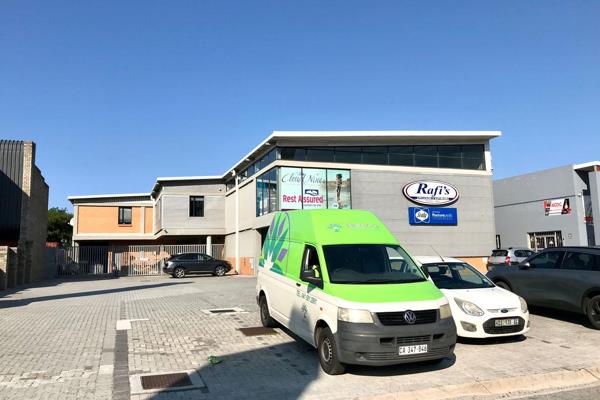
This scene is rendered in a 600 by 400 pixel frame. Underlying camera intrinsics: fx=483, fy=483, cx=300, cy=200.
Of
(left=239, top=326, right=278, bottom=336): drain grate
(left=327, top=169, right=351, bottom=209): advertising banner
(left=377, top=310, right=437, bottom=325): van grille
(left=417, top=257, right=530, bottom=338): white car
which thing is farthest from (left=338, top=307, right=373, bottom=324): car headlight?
(left=327, top=169, right=351, bottom=209): advertising banner

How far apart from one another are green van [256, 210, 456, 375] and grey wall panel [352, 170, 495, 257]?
20.2 m

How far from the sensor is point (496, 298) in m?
8.62

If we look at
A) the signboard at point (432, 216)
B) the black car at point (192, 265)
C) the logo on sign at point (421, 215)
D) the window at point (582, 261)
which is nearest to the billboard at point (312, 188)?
the signboard at point (432, 216)

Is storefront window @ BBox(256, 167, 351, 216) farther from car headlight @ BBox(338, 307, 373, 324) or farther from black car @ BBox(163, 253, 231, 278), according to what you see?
car headlight @ BBox(338, 307, 373, 324)

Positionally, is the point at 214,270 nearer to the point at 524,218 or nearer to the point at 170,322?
the point at 170,322

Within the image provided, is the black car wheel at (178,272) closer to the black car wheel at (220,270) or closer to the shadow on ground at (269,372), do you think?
the black car wheel at (220,270)

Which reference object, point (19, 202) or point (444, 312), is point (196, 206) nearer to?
point (19, 202)

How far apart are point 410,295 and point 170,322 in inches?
254

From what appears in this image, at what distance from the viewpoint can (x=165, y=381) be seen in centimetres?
641

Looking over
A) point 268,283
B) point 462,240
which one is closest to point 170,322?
point 268,283

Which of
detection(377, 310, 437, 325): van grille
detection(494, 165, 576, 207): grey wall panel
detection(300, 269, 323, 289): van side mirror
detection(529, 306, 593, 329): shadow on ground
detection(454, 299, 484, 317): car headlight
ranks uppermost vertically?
detection(494, 165, 576, 207): grey wall panel

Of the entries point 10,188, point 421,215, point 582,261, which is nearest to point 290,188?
point 421,215

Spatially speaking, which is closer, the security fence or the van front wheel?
the van front wheel

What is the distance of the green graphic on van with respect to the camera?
30.3 feet
